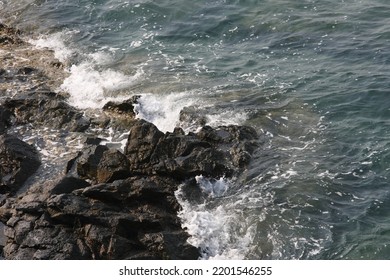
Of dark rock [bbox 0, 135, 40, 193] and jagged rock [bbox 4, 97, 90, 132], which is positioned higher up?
dark rock [bbox 0, 135, 40, 193]

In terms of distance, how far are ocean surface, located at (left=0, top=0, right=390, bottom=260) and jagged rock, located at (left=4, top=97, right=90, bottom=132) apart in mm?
1255

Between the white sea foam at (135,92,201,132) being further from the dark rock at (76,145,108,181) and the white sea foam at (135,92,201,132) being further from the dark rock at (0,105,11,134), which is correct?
the dark rock at (0,105,11,134)

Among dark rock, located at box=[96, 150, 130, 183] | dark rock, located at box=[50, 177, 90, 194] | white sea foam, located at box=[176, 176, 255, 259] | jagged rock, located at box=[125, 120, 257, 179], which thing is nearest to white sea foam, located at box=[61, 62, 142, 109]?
jagged rock, located at box=[125, 120, 257, 179]

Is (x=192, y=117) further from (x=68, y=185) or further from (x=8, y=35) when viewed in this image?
(x=8, y=35)

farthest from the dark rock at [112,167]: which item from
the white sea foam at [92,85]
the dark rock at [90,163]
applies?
the white sea foam at [92,85]

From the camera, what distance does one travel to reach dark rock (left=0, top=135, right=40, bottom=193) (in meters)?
19.5

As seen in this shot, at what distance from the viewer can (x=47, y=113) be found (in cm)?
2434

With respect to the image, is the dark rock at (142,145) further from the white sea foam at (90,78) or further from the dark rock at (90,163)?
the white sea foam at (90,78)

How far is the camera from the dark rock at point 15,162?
767 inches

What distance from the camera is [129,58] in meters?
29.2

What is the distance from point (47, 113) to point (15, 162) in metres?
4.51

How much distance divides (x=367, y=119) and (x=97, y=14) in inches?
802

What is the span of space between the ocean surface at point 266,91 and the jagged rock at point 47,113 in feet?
4.12
